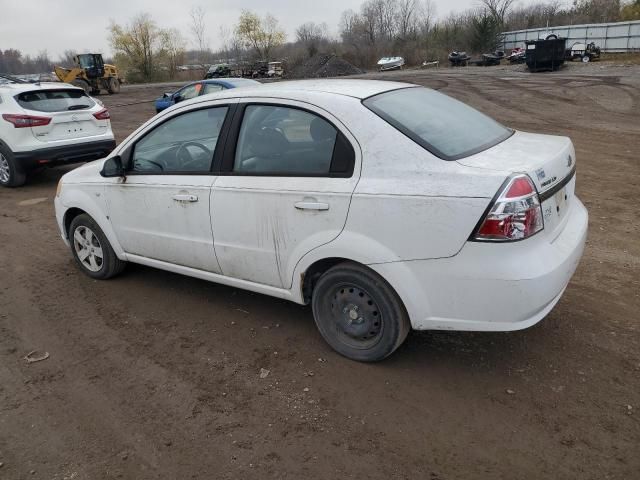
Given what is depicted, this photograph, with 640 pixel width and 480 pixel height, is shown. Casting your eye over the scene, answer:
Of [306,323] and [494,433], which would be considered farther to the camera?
[306,323]

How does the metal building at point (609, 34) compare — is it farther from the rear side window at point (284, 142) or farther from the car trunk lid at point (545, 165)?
the rear side window at point (284, 142)

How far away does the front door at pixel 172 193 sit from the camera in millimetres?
3758

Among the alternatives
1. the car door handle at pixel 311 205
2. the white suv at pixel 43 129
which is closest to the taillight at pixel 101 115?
the white suv at pixel 43 129

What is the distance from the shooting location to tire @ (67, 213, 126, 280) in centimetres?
468

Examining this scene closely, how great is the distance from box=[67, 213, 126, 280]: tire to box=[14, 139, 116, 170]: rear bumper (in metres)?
4.28

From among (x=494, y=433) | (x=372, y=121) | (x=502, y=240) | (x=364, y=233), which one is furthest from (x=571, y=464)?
(x=372, y=121)

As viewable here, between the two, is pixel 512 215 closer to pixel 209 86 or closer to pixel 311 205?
pixel 311 205

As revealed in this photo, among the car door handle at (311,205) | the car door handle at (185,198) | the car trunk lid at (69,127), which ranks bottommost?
the car door handle at (185,198)

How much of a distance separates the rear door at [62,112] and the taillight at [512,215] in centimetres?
804

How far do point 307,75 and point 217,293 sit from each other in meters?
44.9

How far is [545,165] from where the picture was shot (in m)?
2.88

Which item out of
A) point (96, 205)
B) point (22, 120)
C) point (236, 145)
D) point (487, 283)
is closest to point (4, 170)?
point (22, 120)

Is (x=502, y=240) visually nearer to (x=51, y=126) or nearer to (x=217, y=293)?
(x=217, y=293)

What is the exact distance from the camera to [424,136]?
3068mm
